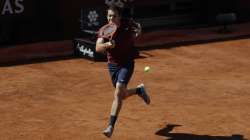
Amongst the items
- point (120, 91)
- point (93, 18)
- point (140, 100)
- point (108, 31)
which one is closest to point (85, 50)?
point (93, 18)

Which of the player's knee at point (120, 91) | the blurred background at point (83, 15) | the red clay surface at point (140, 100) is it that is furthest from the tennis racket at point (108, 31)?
the blurred background at point (83, 15)

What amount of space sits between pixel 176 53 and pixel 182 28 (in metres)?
4.39

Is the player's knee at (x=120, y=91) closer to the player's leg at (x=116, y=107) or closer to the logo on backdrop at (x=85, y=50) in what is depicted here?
the player's leg at (x=116, y=107)

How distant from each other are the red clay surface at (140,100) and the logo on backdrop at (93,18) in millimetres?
1656

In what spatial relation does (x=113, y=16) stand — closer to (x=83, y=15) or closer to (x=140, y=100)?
(x=140, y=100)

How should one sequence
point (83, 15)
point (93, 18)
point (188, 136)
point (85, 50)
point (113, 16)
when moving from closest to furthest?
point (113, 16) < point (188, 136) < point (85, 50) < point (93, 18) < point (83, 15)

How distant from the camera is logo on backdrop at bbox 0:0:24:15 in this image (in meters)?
16.2

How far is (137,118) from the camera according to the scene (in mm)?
9695

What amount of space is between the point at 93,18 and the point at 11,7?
8.08ft

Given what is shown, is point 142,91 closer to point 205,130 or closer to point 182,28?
point 205,130

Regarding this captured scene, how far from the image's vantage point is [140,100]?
10.9 m

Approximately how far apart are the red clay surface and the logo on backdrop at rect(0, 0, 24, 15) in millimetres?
2738

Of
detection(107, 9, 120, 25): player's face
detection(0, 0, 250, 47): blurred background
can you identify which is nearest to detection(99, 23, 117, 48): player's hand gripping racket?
detection(107, 9, 120, 25): player's face

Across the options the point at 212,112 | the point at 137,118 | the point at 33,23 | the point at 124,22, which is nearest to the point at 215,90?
the point at 212,112
